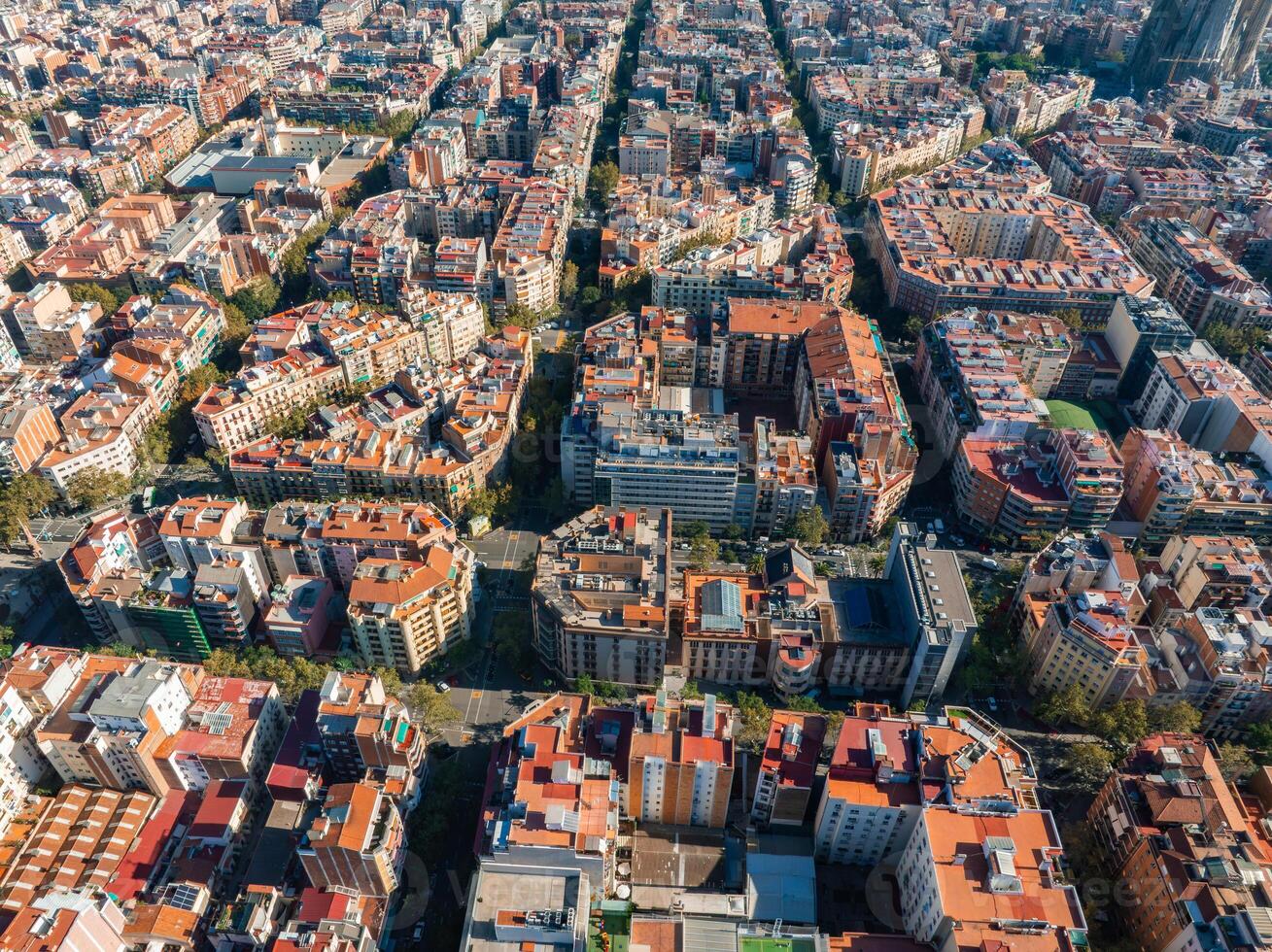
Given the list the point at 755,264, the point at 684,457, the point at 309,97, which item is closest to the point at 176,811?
the point at 684,457

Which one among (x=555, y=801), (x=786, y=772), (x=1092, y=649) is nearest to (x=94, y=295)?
(x=555, y=801)

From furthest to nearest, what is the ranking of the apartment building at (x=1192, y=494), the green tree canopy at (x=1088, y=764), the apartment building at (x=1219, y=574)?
the apartment building at (x=1192, y=494)
the apartment building at (x=1219, y=574)
the green tree canopy at (x=1088, y=764)

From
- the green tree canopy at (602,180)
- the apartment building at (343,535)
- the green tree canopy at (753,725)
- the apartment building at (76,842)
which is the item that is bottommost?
the apartment building at (76,842)

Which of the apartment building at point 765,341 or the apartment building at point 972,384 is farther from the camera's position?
the apartment building at point 765,341

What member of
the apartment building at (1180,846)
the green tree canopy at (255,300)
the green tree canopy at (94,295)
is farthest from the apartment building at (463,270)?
the apartment building at (1180,846)

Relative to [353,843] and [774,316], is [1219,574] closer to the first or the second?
[774,316]

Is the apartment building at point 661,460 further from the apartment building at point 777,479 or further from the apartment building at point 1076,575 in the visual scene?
the apartment building at point 1076,575

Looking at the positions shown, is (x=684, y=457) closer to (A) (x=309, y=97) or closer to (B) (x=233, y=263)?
(B) (x=233, y=263)
